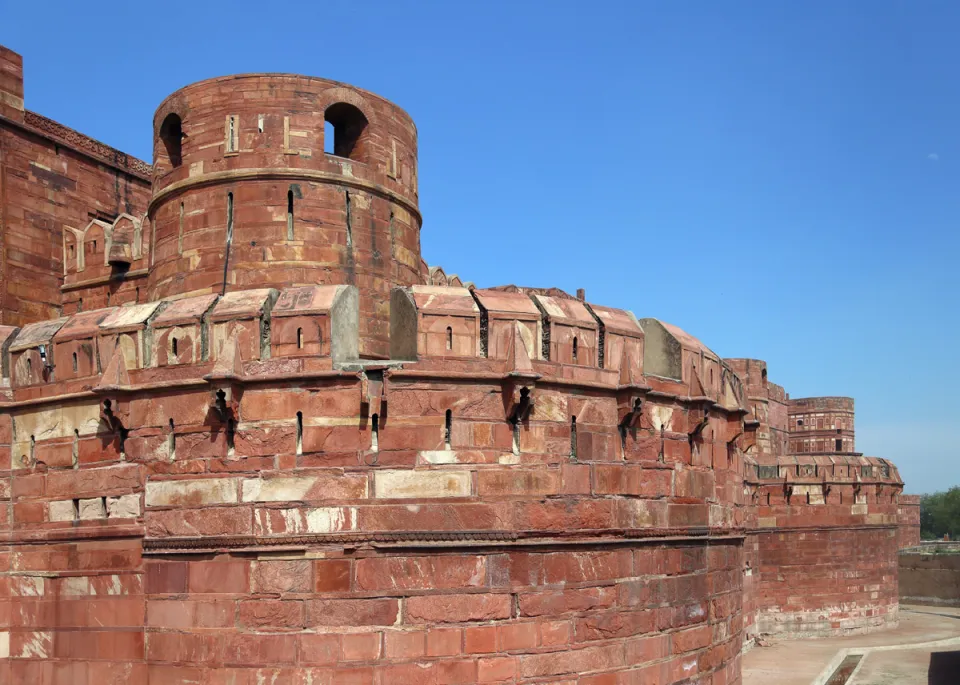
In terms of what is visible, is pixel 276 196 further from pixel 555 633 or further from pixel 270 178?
pixel 555 633

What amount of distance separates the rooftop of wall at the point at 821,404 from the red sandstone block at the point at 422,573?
32.8 metres

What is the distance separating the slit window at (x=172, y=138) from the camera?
11625 millimetres

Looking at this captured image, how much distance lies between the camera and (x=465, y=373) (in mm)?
8016

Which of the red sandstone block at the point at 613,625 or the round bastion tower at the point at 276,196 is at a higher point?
the round bastion tower at the point at 276,196

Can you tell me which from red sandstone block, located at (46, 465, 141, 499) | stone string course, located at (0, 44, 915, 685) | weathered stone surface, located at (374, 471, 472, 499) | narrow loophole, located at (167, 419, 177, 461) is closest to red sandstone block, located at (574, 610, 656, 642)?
stone string course, located at (0, 44, 915, 685)

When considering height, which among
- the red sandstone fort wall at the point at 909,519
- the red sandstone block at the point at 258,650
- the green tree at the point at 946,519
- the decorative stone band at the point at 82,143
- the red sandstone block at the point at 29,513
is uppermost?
the decorative stone band at the point at 82,143

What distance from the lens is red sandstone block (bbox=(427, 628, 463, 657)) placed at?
7.74 metres

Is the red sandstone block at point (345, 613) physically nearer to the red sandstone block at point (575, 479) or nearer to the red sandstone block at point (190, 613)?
the red sandstone block at point (190, 613)

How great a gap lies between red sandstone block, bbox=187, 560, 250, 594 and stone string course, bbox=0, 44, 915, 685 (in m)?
0.02

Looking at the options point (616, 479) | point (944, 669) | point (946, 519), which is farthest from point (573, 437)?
point (946, 519)

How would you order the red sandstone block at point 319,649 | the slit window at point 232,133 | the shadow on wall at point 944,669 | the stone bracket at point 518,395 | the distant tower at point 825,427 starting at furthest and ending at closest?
the distant tower at point 825,427
the shadow on wall at point 944,669
the slit window at point 232,133
the stone bracket at point 518,395
the red sandstone block at point 319,649

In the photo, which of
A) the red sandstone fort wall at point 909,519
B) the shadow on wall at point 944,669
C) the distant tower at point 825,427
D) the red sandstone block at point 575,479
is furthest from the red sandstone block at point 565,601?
the red sandstone fort wall at point 909,519

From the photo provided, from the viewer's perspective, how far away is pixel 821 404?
39.4 meters

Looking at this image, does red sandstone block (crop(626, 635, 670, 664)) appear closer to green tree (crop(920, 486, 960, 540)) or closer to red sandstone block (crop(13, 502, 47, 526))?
red sandstone block (crop(13, 502, 47, 526))
